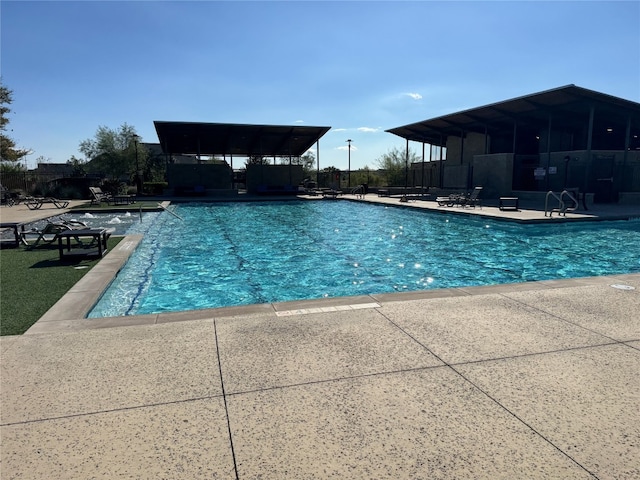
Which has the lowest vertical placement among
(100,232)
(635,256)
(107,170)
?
(635,256)

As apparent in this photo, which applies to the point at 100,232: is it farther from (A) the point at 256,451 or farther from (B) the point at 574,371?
(B) the point at 574,371

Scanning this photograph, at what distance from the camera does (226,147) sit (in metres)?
35.5

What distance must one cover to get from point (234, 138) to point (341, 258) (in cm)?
2547

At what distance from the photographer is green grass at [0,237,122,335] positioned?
13.9 ft

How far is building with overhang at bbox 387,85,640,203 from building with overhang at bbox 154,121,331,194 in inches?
355

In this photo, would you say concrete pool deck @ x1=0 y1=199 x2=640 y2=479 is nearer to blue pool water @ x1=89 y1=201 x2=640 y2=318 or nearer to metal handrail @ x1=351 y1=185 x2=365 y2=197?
blue pool water @ x1=89 y1=201 x2=640 y2=318

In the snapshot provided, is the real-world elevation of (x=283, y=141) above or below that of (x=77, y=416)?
above

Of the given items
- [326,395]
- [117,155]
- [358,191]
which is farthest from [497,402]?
[117,155]

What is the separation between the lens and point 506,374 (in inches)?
115

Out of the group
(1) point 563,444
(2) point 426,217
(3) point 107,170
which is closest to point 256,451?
(1) point 563,444

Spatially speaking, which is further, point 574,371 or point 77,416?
point 574,371

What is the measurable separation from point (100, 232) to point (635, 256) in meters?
11.7

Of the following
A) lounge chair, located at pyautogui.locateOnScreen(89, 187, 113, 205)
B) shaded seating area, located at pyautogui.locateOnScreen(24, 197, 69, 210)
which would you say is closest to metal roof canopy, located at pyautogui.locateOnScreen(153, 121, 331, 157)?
lounge chair, located at pyautogui.locateOnScreen(89, 187, 113, 205)

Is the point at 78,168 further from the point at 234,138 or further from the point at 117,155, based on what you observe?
the point at 234,138
